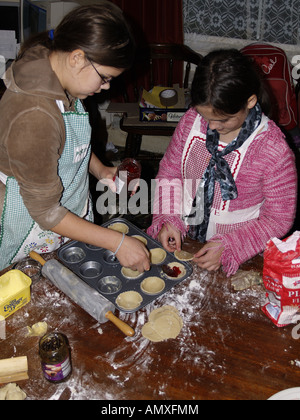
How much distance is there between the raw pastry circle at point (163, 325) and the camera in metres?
1.42

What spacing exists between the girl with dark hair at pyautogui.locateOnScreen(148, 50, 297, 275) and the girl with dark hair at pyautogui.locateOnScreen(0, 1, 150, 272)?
0.34 metres

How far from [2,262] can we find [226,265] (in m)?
0.99

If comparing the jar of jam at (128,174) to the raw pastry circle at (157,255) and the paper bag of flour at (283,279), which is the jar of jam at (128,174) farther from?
the paper bag of flour at (283,279)

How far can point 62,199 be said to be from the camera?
1.75m

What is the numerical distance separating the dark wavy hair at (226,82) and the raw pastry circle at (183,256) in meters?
0.64

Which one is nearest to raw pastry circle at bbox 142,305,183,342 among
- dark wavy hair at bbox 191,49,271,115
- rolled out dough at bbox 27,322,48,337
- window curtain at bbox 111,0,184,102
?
rolled out dough at bbox 27,322,48,337

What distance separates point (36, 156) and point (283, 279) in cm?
93

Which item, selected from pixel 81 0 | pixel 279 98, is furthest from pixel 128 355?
pixel 81 0

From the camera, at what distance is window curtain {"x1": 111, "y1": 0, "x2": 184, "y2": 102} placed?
12.9ft

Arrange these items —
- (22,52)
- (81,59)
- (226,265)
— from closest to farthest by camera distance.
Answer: (81,59) → (22,52) → (226,265)

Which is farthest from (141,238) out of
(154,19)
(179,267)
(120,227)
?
(154,19)
